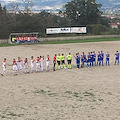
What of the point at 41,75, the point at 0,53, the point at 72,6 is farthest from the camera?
the point at 72,6

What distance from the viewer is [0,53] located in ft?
113

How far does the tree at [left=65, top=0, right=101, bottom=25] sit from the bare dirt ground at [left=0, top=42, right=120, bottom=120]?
55.3 meters

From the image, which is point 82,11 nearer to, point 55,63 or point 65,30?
point 65,30

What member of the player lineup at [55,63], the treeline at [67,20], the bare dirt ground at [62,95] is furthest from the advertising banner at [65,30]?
the bare dirt ground at [62,95]

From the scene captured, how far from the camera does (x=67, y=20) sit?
284 ft

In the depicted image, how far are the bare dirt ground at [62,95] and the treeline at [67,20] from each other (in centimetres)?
3314

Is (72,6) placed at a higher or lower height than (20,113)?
higher

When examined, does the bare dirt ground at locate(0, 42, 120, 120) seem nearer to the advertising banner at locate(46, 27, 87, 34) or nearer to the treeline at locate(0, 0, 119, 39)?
the advertising banner at locate(46, 27, 87, 34)

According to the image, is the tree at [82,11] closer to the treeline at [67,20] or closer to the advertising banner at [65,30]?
the treeline at [67,20]

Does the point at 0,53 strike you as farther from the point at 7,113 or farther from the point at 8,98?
the point at 7,113

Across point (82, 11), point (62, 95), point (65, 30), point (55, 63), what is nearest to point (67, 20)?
point (82, 11)

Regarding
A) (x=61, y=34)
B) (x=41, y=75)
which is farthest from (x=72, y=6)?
(x=41, y=75)

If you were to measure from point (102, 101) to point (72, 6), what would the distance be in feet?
214

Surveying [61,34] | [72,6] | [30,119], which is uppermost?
[72,6]
